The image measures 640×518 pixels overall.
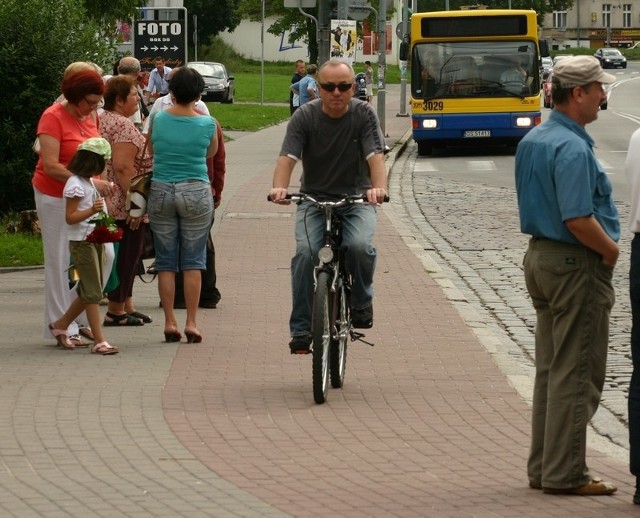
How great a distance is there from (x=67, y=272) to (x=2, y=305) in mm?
2046

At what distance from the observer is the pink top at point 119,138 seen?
10.4 meters

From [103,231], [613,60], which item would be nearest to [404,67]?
[103,231]

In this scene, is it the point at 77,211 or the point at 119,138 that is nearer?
the point at 77,211

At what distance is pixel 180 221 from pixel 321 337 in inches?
88.0

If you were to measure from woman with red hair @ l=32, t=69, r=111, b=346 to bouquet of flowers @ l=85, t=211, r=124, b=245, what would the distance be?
29 cm

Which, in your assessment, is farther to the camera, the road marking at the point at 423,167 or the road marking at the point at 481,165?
the road marking at the point at 481,165

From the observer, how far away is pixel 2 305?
463 inches

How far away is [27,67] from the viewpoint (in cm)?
1653

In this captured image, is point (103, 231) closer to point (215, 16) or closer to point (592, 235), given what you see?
point (592, 235)

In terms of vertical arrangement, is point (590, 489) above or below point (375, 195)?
below

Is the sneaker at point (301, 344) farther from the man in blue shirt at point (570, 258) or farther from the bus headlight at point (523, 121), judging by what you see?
the bus headlight at point (523, 121)

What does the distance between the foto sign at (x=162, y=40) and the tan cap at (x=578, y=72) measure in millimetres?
16081

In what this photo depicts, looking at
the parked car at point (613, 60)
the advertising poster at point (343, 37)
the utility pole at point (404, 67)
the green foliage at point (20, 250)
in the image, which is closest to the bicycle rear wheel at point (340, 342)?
the green foliage at point (20, 250)

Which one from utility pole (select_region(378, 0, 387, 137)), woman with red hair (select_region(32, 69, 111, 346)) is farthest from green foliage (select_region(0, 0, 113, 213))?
utility pole (select_region(378, 0, 387, 137))
